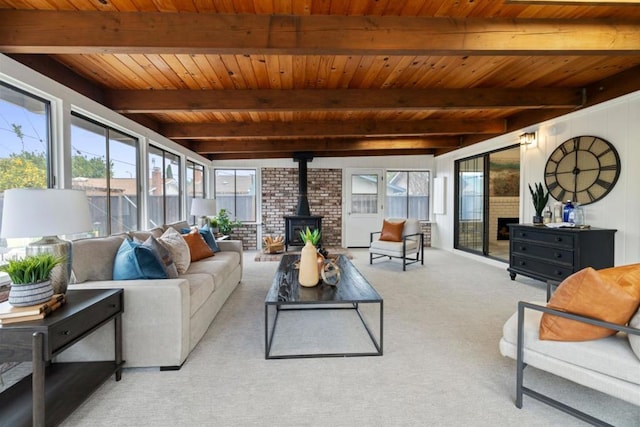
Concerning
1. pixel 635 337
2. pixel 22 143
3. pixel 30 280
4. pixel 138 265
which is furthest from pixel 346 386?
pixel 22 143

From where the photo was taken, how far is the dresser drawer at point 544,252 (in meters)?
3.46

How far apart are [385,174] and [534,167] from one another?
11.2ft

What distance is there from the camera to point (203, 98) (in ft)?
11.2

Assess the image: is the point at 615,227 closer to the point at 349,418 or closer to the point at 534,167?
the point at 534,167

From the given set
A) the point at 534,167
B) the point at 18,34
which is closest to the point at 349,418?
the point at 18,34

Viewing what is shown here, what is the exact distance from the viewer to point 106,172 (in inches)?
A: 133

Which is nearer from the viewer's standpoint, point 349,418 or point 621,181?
point 349,418

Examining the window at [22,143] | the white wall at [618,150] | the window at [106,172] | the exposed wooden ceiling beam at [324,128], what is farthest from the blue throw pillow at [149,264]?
the white wall at [618,150]

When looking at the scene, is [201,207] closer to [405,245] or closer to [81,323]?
[405,245]

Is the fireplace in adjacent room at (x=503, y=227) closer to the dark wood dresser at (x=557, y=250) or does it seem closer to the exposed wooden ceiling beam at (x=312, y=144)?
the exposed wooden ceiling beam at (x=312, y=144)

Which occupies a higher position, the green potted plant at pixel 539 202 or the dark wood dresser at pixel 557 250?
the green potted plant at pixel 539 202

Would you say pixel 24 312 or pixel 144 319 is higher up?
pixel 24 312

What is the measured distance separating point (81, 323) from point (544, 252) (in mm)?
4575

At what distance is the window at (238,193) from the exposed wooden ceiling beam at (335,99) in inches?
157
